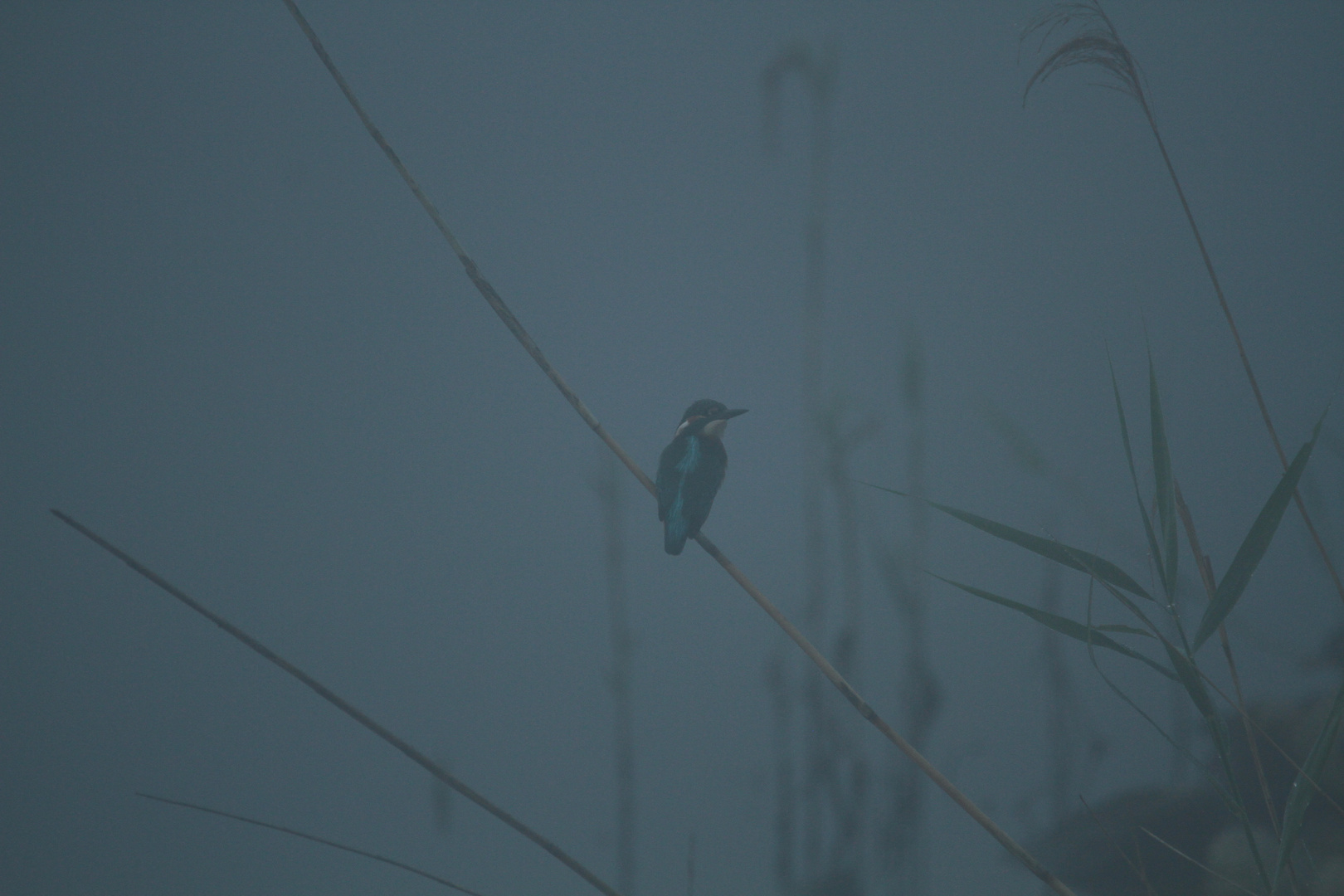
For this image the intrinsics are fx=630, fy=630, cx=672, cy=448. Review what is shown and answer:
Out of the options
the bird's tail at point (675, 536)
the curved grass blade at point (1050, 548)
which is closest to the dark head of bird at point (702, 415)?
the bird's tail at point (675, 536)

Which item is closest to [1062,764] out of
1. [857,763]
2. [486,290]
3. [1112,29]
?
[857,763]

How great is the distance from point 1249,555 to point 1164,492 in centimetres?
10

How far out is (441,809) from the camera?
1.60m

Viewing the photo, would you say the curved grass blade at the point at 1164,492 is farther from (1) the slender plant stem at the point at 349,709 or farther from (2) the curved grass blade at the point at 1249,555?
(1) the slender plant stem at the point at 349,709

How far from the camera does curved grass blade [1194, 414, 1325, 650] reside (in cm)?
64

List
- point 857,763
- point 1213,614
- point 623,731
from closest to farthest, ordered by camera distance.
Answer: point 1213,614 < point 857,763 < point 623,731

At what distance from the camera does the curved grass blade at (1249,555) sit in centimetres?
64

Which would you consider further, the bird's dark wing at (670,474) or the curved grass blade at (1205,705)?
the bird's dark wing at (670,474)

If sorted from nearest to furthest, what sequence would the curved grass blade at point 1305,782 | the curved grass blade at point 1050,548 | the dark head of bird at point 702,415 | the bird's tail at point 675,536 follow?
the curved grass blade at point 1305,782 < the curved grass blade at point 1050,548 < the bird's tail at point 675,536 < the dark head of bird at point 702,415

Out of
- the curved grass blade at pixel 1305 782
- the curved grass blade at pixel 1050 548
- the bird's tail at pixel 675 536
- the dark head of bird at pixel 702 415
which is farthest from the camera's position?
the dark head of bird at pixel 702 415

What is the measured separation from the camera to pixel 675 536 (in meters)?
1.60

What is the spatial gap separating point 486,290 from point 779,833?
1787 millimetres

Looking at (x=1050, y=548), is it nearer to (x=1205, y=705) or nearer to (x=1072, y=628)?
(x=1072, y=628)

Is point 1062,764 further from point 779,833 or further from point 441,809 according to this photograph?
point 441,809
